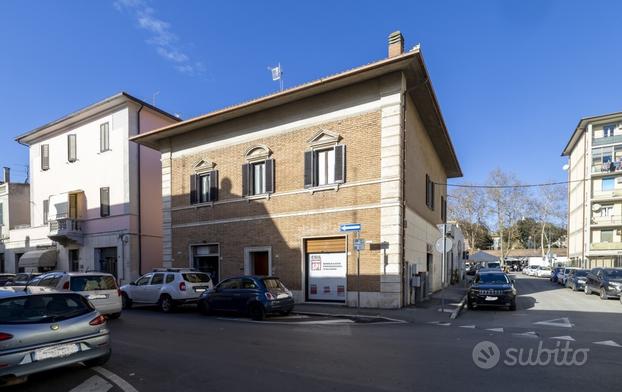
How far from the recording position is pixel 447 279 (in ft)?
89.6

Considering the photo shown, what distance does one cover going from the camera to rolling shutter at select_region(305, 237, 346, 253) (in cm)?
1540

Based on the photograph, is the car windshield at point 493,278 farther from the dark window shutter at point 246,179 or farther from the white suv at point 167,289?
the white suv at point 167,289

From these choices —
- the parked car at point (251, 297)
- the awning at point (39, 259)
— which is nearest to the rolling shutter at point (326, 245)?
the parked car at point (251, 297)

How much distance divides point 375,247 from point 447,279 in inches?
602

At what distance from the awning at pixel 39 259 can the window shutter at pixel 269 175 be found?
62.2 feet

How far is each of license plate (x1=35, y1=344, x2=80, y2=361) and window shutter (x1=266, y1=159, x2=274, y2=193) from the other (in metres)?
11.8

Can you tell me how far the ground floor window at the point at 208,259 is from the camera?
62.0ft

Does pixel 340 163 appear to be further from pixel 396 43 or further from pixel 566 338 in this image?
pixel 566 338

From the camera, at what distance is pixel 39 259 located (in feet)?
86.1

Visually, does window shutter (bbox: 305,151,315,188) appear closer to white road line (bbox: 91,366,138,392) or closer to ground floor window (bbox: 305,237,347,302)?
ground floor window (bbox: 305,237,347,302)

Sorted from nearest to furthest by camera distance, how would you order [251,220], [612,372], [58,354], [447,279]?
[58,354] < [612,372] < [251,220] < [447,279]

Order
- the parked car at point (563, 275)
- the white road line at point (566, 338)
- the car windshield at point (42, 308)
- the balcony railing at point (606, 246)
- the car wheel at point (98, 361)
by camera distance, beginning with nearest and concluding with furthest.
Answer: the car windshield at point (42, 308) < the car wheel at point (98, 361) < the white road line at point (566, 338) < the parked car at point (563, 275) < the balcony railing at point (606, 246)

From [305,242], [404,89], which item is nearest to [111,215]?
Result: [305,242]

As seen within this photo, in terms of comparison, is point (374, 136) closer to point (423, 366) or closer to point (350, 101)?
point (350, 101)
